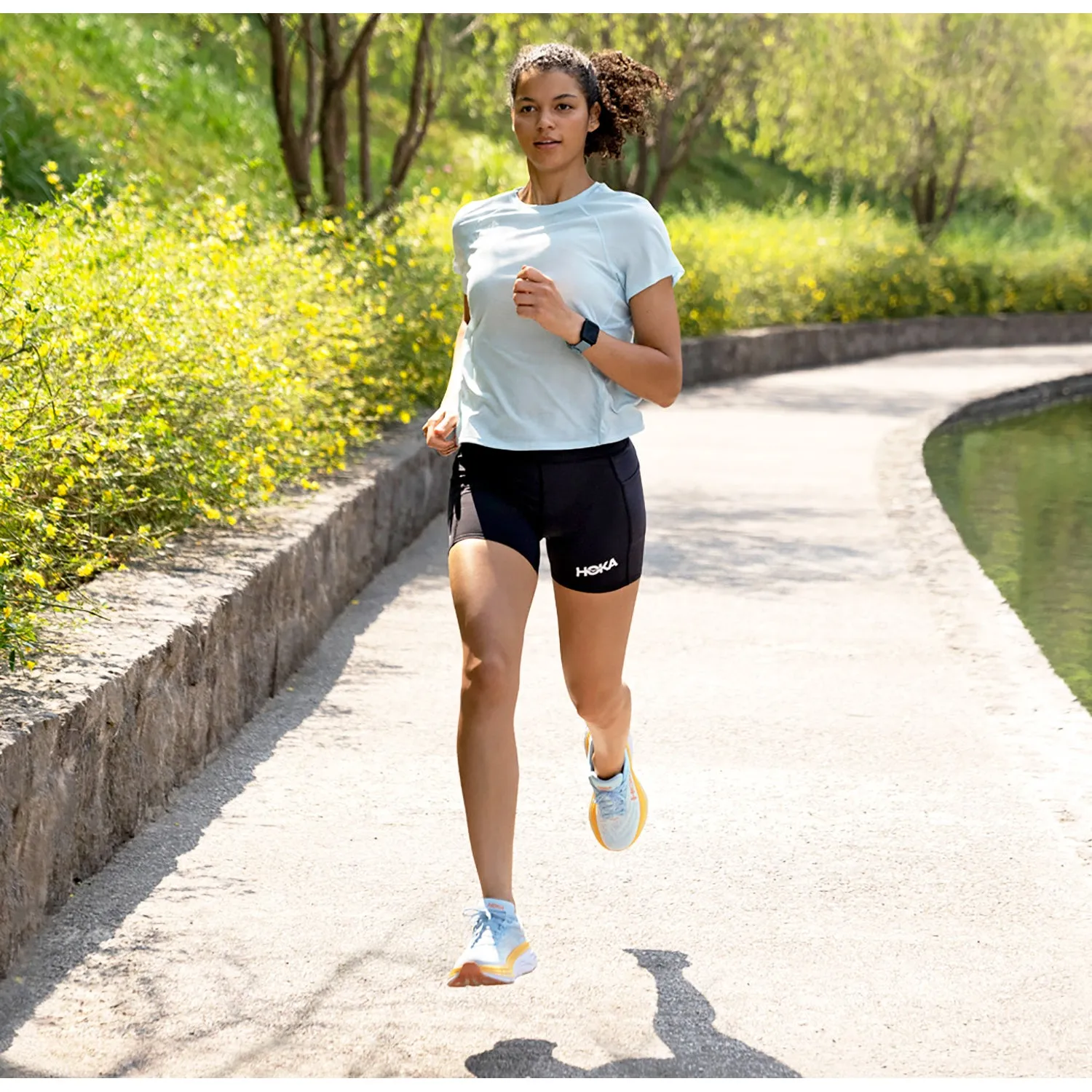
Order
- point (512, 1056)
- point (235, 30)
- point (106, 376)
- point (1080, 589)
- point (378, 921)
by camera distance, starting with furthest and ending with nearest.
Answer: point (235, 30)
point (1080, 589)
point (106, 376)
point (378, 921)
point (512, 1056)

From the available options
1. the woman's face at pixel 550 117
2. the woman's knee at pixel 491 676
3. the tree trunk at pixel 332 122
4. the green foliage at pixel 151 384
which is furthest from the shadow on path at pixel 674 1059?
the tree trunk at pixel 332 122

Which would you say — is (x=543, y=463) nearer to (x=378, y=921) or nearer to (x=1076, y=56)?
(x=378, y=921)

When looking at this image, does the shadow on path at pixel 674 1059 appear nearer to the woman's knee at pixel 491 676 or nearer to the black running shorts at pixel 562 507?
the woman's knee at pixel 491 676

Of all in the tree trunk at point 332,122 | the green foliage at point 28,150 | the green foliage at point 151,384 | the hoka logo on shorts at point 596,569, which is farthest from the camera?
the green foliage at point 28,150

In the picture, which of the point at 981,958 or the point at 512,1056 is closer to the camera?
the point at 512,1056

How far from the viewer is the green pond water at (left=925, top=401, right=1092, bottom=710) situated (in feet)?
27.9

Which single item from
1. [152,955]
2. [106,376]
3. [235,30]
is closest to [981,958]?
[152,955]

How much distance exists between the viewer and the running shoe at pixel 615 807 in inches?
175

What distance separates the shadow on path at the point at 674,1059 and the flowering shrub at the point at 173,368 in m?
1.50

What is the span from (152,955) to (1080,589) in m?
6.60

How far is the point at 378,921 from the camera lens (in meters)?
4.20

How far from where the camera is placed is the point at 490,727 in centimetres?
376

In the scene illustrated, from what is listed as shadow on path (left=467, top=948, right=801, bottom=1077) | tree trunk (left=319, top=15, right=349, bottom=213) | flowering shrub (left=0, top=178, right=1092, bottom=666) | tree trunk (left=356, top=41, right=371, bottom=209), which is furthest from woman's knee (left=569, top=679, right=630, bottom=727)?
tree trunk (left=356, top=41, right=371, bottom=209)

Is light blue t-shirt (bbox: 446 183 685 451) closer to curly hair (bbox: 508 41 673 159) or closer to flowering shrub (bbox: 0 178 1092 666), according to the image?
curly hair (bbox: 508 41 673 159)
